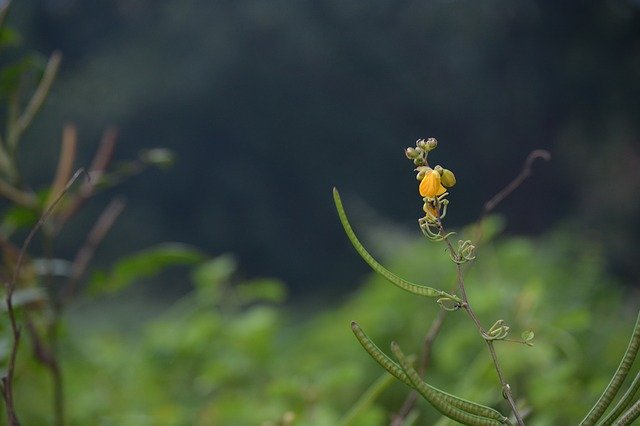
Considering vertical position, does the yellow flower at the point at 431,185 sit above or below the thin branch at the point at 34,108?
below

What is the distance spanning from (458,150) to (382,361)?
1.94 m

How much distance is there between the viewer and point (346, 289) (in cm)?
299

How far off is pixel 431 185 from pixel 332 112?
2.48 m

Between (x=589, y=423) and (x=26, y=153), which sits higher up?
(x=26, y=153)

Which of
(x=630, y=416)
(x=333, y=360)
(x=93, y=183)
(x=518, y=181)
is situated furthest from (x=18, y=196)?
(x=333, y=360)

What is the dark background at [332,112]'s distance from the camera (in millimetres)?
1654

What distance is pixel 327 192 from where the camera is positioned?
288 centimetres

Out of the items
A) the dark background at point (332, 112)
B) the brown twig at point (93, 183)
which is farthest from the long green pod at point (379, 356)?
the dark background at point (332, 112)

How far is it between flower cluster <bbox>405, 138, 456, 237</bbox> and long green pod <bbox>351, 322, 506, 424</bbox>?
53 millimetres

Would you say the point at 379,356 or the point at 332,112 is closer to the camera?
the point at 379,356

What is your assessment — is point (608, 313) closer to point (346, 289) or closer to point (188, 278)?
point (346, 289)

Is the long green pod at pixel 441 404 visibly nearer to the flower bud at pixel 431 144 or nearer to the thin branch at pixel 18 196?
the flower bud at pixel 431 144

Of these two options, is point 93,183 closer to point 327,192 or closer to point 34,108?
point 34,108

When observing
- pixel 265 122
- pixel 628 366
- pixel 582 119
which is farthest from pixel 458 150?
pixel 628 366
